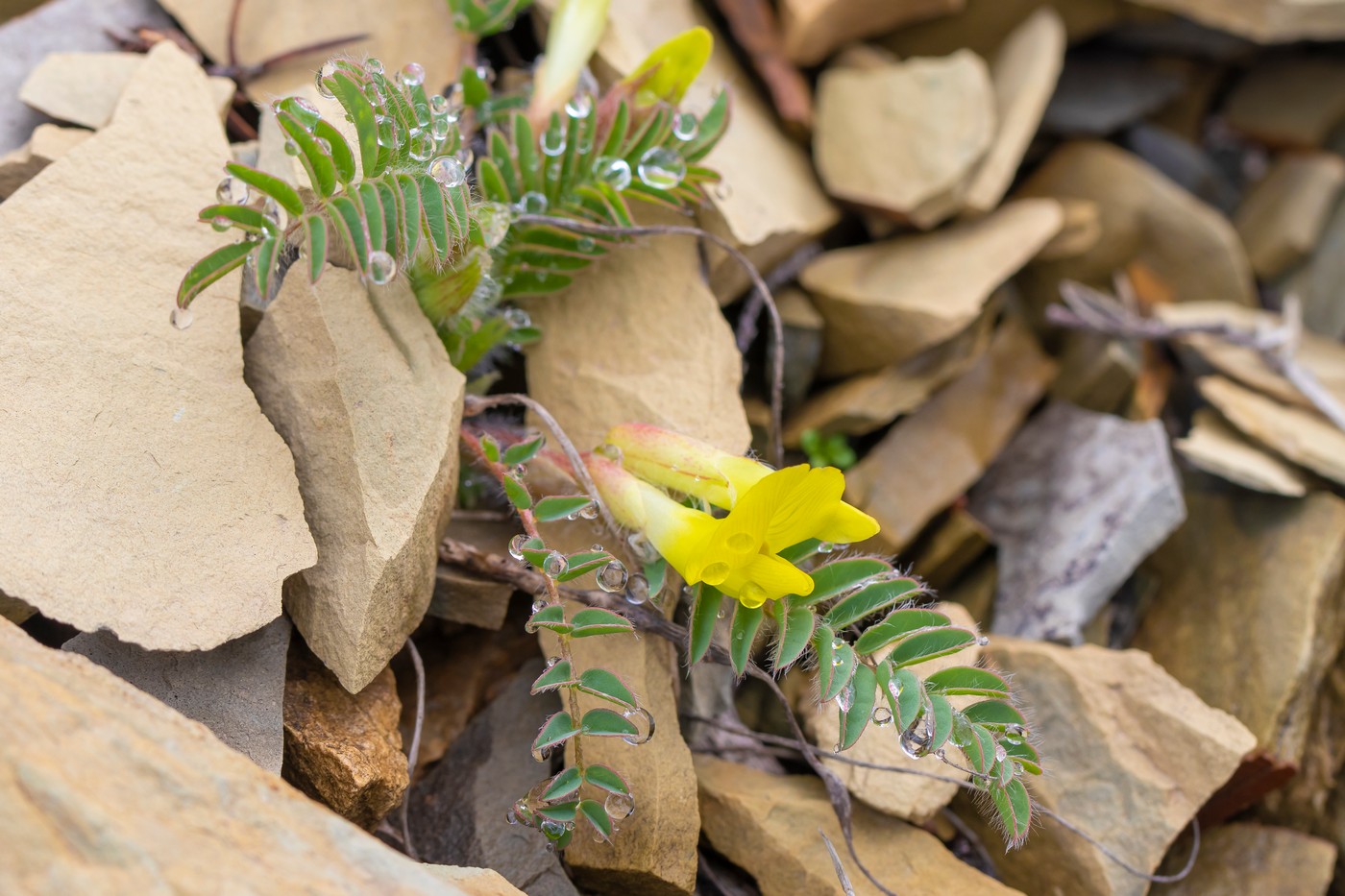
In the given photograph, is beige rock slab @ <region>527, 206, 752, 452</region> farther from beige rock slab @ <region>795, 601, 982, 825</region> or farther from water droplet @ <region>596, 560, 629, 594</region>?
beige rock slab @ <region>795, 601, 982, 825</region>

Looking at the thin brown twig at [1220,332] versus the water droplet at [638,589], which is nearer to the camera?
the water droplet at [638,589]

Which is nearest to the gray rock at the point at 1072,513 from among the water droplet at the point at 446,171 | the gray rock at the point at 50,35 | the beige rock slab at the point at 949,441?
the beige rock slab at the point at 949,441

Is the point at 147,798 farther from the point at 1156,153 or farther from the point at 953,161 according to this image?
the point at 1156,153

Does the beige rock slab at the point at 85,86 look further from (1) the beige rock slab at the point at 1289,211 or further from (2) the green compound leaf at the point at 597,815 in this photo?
(1) the beige rock slab at the point at 1289,211

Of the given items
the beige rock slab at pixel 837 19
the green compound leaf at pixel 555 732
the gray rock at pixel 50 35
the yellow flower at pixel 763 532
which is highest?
the gray rock at pixel 50 35

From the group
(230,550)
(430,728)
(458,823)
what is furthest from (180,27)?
(458,823)

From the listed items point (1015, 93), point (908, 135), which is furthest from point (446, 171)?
point (1015, 93)
